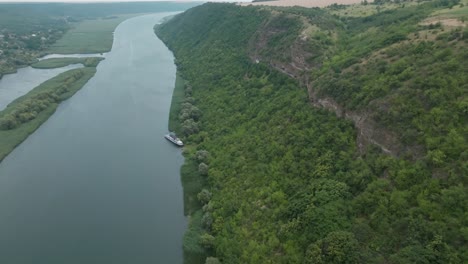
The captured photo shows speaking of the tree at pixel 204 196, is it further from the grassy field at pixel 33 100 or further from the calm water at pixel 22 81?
the calm water at pixel 22 81

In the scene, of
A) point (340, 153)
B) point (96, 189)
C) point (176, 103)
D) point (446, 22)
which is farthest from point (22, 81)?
point (446, 22)

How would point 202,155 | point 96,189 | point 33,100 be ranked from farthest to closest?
point 33,100 → point 202,155 → point 96,189

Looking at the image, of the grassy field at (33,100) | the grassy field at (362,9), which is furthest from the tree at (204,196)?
the grassy field at (362,9)

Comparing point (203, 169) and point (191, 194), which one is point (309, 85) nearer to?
point (203, 169)

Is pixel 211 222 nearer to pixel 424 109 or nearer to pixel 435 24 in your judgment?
pixel 424 109

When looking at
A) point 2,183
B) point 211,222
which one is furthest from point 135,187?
point 2,183

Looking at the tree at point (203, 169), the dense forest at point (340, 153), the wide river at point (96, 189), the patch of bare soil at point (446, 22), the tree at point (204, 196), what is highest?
the patch of bare soil at point (446, 22)
